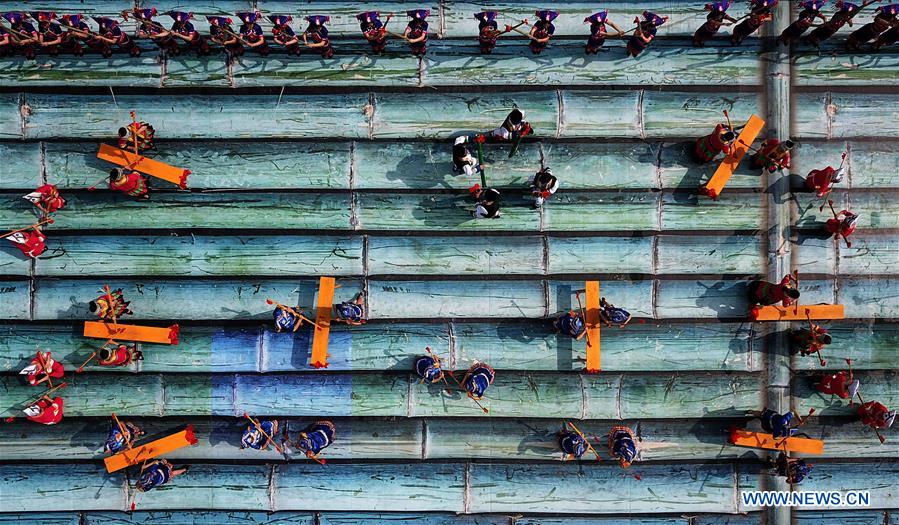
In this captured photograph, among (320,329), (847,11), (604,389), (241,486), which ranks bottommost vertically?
(241,486)

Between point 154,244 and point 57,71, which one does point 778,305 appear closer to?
point 154,244

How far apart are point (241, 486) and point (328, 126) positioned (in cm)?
979

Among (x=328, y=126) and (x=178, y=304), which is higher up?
(x=328, y=126)

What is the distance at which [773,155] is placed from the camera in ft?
43.8

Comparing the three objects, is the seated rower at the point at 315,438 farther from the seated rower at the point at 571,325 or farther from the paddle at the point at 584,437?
the seated rower at the point at 571,325

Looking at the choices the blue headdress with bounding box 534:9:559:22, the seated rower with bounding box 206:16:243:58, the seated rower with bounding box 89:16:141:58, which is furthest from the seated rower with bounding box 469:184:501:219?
the seated rower with bounding box 89:16:141:58

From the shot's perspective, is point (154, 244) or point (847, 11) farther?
point (154, 244)

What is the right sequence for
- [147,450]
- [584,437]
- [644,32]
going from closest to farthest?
[644,32], [147,450], [584,437]

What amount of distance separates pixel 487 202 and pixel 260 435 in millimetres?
8203

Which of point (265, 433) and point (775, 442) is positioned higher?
point (265, 433)

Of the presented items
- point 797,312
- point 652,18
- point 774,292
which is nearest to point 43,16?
point 652,18

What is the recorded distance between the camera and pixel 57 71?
558 inches

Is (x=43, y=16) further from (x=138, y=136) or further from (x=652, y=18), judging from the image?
(x=652, y=18)

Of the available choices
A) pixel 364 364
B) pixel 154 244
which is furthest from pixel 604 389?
pixel 154 244
